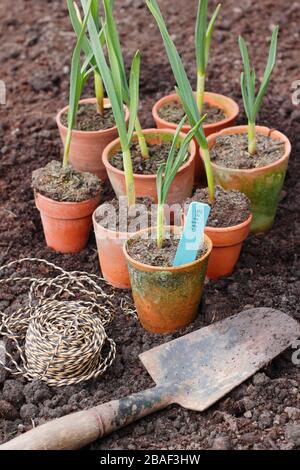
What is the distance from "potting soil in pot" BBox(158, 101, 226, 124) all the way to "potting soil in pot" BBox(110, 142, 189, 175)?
255 millimetres

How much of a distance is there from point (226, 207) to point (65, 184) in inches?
22.2

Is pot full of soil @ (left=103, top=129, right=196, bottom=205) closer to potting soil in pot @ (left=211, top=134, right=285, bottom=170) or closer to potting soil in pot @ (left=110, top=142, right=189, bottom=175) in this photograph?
potting soil in pot @ (left=110, top=142, right=189, bottom=175)

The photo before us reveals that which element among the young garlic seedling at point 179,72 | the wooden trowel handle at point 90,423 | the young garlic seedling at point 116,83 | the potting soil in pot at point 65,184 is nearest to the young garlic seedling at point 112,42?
the young garlic seedling at point 116,83

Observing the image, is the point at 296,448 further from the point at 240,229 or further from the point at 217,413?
the point at 240,229

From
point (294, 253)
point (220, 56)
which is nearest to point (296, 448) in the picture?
point (294, 253)

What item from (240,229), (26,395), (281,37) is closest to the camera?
(26,395)

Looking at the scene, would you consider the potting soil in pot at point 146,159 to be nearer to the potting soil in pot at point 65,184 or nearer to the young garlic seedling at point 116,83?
the potting soil in pot at point 65,184

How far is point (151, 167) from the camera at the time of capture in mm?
2520

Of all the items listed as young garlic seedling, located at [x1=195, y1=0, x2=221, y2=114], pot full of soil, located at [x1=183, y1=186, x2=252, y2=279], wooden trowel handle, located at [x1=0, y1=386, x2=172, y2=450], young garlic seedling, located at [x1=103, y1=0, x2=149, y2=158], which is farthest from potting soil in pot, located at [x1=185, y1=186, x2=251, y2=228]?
wooden trowel handle, located at [x1=0, y1=386, x2=172, y2=450]

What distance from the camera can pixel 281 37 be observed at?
3824 millimetres

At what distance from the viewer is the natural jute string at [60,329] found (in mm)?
1999

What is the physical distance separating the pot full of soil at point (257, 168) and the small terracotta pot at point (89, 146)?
397 millimetres
